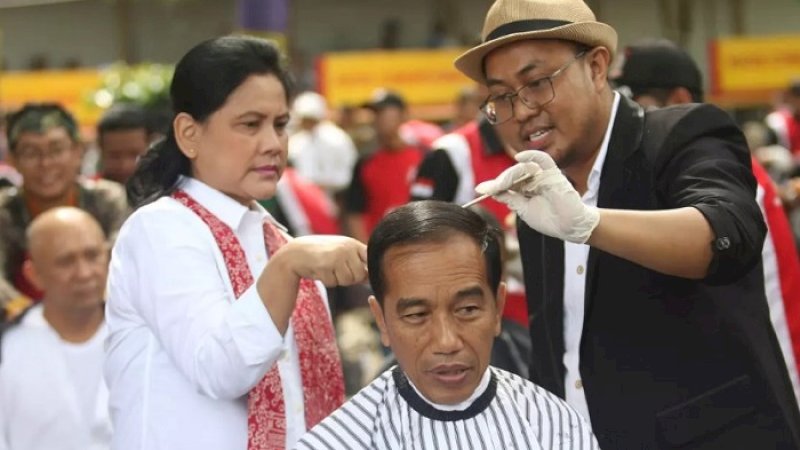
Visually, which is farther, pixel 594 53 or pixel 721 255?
pixel 594 53

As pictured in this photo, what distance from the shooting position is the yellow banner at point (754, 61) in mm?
18562

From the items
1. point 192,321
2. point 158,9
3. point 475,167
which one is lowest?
point 192,321

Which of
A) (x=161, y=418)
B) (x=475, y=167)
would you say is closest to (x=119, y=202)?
(x=475, y=167)

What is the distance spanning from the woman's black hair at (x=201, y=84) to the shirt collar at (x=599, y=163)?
77cm

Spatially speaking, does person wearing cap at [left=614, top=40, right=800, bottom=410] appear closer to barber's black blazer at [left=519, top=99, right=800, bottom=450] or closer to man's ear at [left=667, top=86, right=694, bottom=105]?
man's ear at [left=667, top=86, right=694, bottom=105]

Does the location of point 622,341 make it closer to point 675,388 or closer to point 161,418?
point 675,388

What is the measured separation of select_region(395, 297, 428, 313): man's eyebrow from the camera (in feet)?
9.21

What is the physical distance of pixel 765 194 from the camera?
4469 millimetres

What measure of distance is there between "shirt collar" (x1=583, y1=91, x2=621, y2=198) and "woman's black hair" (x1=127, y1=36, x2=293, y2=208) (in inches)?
30.1

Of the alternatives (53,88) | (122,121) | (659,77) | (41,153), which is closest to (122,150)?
(122,121)

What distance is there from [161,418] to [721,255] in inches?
49.6

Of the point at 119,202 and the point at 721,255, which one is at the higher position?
the point at 119,202

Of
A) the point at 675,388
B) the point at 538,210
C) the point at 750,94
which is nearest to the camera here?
the point at 538,210

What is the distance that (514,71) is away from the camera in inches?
122
